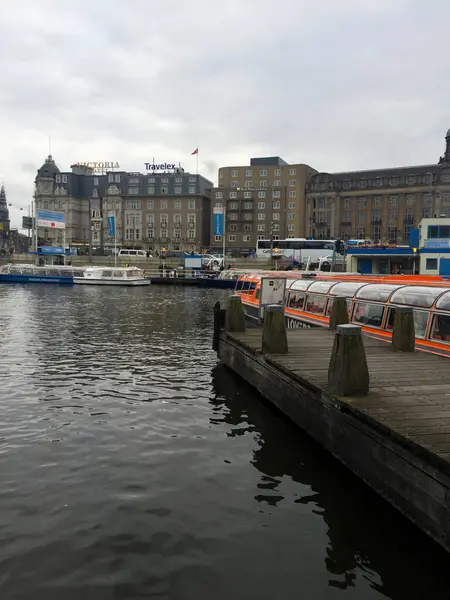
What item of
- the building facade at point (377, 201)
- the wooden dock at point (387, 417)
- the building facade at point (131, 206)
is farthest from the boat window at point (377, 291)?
the building facade at point (131, 206)

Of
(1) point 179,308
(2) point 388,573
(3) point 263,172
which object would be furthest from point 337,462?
(3) point 263,172

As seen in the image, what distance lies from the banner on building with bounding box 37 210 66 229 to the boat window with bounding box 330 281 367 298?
70663mm

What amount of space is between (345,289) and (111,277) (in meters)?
52.7

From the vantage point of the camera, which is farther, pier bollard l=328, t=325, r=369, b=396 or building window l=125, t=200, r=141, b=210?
building window l=125, t=200, r=141, b=210

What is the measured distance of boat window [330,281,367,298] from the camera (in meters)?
19.4

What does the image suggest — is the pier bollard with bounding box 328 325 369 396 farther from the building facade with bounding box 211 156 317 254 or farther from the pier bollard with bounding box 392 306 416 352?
the building facade with bounding box 211 156 317 254

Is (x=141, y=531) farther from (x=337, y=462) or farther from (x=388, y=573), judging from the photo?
(x=337, y=462)

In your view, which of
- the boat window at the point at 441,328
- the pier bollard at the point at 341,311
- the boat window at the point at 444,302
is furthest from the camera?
the pier bollard at the point at 341,311

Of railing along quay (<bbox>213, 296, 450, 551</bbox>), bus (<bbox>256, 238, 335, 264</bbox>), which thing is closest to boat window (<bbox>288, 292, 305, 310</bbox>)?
railing along quay (<bbox>213, 296, 450, 551</bbox>)

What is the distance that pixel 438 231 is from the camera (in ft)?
163

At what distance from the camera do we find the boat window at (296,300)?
2369 cm

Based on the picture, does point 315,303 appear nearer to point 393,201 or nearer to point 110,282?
point 110,282

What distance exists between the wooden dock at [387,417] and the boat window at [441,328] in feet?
2.49

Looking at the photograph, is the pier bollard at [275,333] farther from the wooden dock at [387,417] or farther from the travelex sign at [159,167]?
the travelex sign at [159,167]
